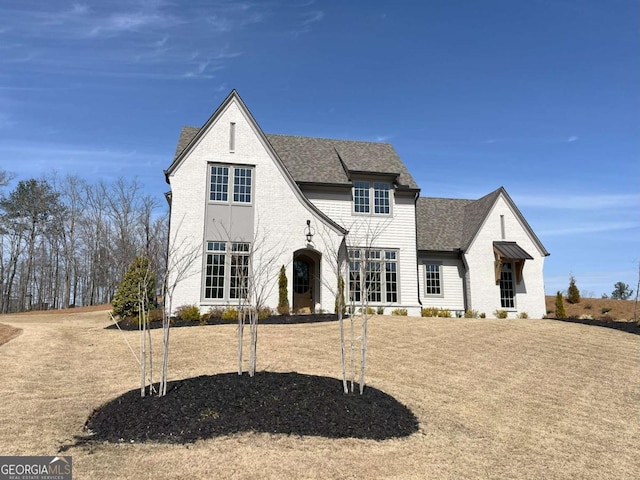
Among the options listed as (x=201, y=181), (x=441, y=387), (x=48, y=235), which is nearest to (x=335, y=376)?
(x=441, y=387)

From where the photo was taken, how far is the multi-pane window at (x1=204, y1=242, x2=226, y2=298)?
1808 centimetres

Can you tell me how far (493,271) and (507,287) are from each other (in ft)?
3.86

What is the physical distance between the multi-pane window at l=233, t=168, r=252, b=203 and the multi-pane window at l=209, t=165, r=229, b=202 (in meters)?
0.34

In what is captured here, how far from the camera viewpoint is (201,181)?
738 inches

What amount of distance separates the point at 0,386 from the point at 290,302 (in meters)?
10.5

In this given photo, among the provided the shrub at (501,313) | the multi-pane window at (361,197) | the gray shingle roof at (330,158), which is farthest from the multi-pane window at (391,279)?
the shrub at (501,313)

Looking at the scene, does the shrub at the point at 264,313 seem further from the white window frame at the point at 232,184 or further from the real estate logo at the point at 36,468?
the real estate logo at the point at 36,468

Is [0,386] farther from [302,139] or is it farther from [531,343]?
[302,139]

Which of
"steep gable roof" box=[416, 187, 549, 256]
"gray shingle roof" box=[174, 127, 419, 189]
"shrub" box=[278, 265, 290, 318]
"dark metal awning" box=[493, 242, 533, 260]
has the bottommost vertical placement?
"shrub" box=[278, 265, 290, 318]

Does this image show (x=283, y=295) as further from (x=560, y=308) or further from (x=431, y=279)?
(x=560, y=308)

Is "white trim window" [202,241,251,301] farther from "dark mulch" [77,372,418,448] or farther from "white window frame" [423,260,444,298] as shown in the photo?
"white window frame" [423,260,444,298]

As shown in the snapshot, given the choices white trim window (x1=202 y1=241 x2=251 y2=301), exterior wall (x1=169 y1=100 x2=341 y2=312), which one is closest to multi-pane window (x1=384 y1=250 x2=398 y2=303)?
exterior wall (x1=169 y1=100 x2=341 y2=312)

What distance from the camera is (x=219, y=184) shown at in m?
19.0

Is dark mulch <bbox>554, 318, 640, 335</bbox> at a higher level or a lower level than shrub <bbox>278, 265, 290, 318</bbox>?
lower
